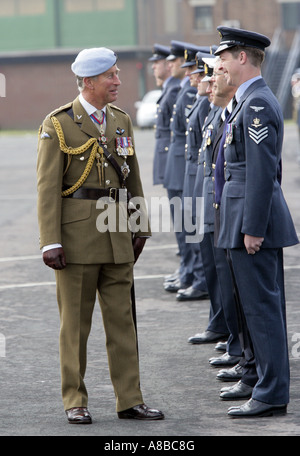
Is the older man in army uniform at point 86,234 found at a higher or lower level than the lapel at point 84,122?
lower

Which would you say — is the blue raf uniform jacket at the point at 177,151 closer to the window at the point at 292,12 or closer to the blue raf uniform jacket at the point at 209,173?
the blue raf uniform jacket at the point at 209,173

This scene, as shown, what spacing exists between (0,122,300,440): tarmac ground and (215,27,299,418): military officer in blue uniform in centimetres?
29

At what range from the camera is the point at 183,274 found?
31.8 feet

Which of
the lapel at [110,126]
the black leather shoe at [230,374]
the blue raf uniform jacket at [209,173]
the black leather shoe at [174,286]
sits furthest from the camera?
the black leather shoe at [174,286]

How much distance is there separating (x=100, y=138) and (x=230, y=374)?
6.18 ft

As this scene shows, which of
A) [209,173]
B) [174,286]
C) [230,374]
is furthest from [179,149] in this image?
[230,374]

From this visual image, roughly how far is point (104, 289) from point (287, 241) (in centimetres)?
110

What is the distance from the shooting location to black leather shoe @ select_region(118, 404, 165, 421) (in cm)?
557

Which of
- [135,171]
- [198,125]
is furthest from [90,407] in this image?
[198,125]

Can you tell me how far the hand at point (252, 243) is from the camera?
5422 millimetres

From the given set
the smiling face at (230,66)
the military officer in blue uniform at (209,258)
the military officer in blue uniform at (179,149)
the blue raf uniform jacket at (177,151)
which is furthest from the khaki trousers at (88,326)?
the blue raf uniform jacket at (177,151)

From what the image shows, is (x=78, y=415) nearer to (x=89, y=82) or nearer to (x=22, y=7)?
(x=89, y=82)

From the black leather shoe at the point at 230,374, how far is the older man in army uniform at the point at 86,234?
0.95 metres
